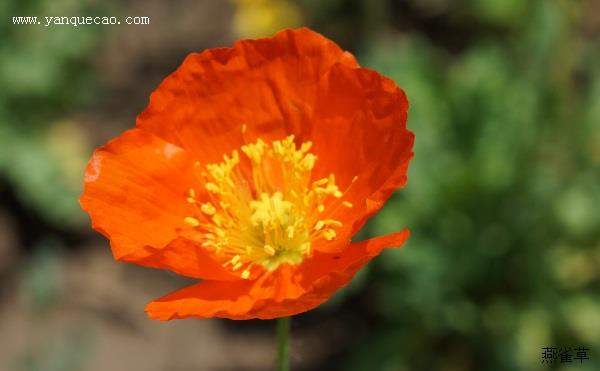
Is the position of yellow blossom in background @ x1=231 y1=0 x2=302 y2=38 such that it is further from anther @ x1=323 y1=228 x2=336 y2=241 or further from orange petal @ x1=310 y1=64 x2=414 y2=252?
anther @ x1=323 y1=228 x2=336 y2=241

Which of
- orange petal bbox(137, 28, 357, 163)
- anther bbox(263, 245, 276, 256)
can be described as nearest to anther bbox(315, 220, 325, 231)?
anther bbox(263, 245, 276, 256)

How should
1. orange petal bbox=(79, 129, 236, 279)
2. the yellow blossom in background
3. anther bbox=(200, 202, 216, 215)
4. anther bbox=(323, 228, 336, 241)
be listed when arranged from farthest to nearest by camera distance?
the yellow blossom in background < anther bbox=(200, 202, 216, 215) < anther bbox=(323, 228, 336, 241) < orange petal bbox=(79, 129, 236, 279)

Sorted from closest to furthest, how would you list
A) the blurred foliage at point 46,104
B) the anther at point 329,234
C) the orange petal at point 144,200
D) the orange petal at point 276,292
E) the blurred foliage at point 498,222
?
the orange petal at point 276,292, the orange petal at point 144,200, the anther at point 329,234, the blurred foliage at point 498,222, the blurred foliage at point 46,104

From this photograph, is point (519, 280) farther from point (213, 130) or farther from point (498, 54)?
point (213, 130)

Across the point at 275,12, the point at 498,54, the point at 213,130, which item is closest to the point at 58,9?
the point at 275,12

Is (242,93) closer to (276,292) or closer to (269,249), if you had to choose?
(269,249)

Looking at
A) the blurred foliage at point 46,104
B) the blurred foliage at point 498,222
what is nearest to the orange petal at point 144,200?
the blurred foliage at point 498,222

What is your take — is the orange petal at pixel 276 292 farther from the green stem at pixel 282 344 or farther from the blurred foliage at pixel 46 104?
the blurred foliage at pixel 46 104
